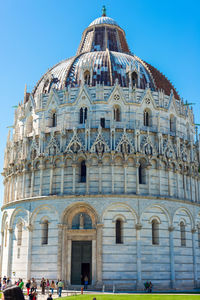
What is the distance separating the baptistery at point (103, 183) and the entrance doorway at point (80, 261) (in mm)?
93

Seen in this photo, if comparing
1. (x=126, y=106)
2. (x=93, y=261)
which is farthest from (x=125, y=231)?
(x=126, y=106)

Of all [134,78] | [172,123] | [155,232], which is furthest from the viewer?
[172,123]

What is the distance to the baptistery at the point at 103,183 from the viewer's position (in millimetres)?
35188

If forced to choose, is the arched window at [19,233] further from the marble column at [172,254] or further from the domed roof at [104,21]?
the domed roof at [104,21]

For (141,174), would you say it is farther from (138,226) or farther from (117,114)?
(117,114)

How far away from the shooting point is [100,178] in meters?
36.6

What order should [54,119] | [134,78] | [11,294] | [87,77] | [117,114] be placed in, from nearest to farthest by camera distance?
[11,294] < [117,114] < [54,119] < [87,77] < [134,78]

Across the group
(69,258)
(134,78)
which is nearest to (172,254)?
(69,258)

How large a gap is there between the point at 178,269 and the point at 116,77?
72.4ft

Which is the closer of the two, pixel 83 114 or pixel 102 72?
pixel 83 114

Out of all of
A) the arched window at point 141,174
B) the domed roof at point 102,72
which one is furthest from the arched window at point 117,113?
the arched window at point 141,174

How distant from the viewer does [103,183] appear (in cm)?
3672

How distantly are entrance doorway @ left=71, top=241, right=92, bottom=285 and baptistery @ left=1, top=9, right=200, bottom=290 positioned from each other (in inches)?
3.7

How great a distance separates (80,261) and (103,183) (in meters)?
7.90
